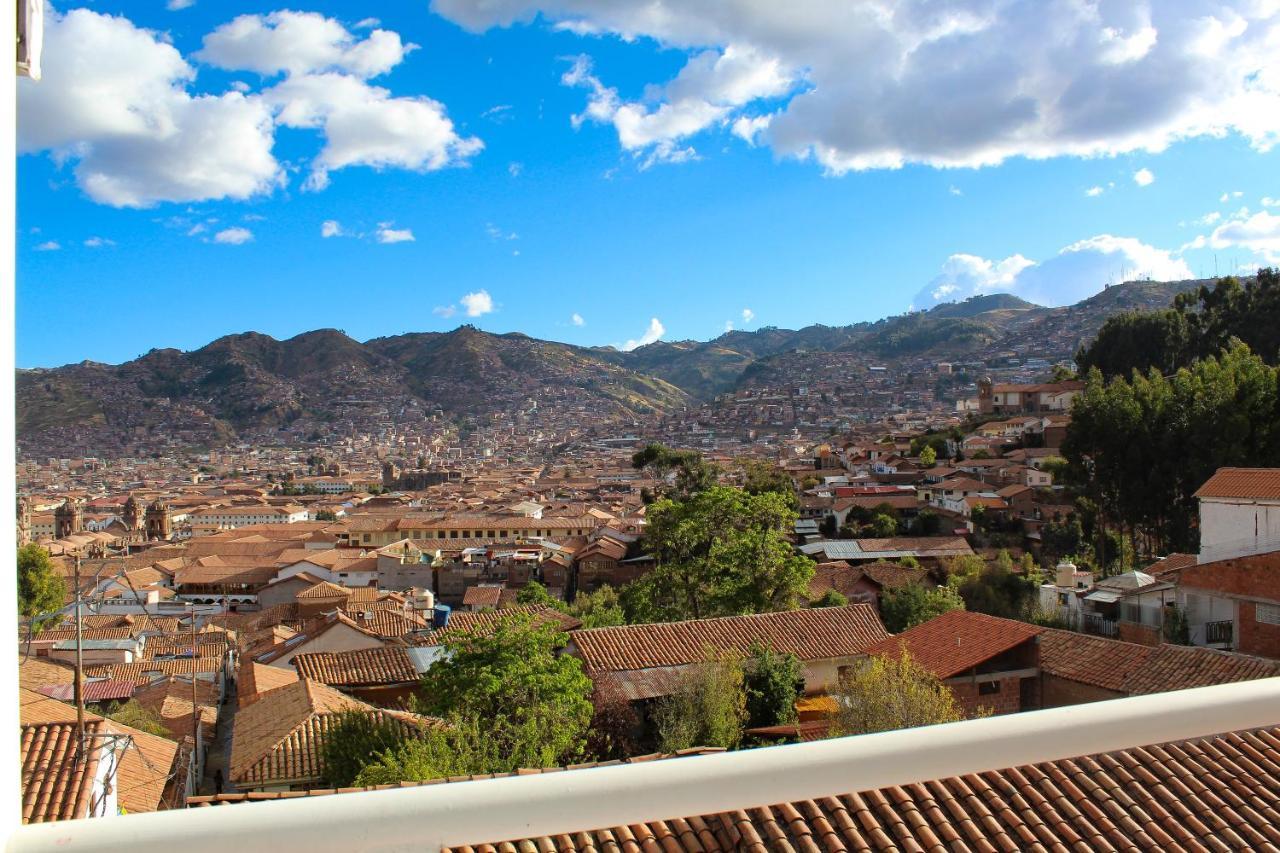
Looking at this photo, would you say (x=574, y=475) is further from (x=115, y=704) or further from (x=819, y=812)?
(x=819, y=812)

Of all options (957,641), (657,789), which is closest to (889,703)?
(957,641)

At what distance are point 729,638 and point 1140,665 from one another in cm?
571

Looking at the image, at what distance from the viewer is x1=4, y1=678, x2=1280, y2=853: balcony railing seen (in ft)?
7.39

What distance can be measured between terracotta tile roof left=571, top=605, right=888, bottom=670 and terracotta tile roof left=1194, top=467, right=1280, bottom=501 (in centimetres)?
679

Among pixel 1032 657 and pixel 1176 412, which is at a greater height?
pixel 1176 412

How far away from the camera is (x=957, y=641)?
44.3ft

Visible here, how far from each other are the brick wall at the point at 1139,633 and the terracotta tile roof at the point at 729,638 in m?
5.33

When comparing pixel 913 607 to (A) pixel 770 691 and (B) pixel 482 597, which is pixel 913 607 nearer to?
(A) pixel 770 691

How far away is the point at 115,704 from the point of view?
17047 millimetres

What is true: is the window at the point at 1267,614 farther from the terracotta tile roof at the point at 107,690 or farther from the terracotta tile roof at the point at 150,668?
the terracotta tile roof at the point at 150,668

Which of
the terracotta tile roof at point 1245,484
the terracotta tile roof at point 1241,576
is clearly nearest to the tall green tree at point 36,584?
the terracotta tile roof at point 1241,576

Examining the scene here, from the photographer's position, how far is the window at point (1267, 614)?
13.0 meters

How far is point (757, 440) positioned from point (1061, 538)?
285ft

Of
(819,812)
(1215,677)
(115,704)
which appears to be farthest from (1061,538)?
(819,812)
